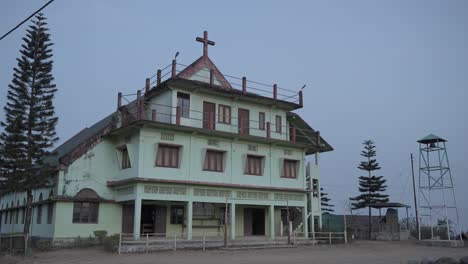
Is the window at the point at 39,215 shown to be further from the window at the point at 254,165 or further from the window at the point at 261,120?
the window at the point at 261,120

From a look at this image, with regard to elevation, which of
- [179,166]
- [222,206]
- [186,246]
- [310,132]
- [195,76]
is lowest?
[186,246]

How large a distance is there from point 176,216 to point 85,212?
5.53 meters

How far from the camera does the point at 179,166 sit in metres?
26.2

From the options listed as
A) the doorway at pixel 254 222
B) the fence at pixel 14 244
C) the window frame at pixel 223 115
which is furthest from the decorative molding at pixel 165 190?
the doorway at pixel 254 222

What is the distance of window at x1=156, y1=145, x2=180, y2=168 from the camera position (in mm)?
25734

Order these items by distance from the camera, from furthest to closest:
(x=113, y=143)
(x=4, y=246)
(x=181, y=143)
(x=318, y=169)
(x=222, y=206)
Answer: (x=318, y=169) < (x=222, y=206) < (x=113, y=143) < (x=181, y=143) < (x=4, y=246)

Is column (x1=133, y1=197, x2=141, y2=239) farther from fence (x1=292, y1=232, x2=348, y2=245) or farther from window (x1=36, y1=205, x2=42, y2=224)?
fence (x1=292, y1=232, x2=348, y2=245)

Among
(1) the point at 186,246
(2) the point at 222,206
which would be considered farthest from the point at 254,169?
(1) the point at 186,246

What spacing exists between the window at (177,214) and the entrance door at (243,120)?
610 cm

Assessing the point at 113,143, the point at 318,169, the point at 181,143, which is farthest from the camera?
the point at 318,169

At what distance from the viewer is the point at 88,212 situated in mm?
26125

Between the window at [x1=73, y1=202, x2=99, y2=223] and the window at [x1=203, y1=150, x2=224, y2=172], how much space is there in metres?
6.64

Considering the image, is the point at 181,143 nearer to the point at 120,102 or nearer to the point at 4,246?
the point at 120,102

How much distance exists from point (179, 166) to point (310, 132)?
12.8m
